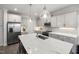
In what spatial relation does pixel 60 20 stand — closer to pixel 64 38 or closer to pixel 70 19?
pixel 70 19

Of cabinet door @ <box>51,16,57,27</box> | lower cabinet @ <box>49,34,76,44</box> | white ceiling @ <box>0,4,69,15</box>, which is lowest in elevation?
lower cabinet @ <box>49,34,76,44</box>

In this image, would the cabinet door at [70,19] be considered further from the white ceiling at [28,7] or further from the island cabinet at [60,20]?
the white ceiling at [28,7]

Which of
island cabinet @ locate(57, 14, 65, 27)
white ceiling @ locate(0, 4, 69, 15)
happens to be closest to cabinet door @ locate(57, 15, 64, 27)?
island cabinet @ locate(57, 14, 65, 27)

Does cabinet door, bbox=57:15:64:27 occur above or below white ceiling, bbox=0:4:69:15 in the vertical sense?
below

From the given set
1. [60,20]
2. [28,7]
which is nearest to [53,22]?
[60,20]

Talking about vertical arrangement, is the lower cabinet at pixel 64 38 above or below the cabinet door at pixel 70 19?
below

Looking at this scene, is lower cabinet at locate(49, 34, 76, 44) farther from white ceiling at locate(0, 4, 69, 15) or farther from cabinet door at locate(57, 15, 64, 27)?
white ceiling at locate(0, 4, 69, 15)

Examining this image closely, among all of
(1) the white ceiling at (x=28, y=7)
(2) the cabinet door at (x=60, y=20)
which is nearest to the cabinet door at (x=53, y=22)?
(2) the cabinet door at (x=60, y=20)

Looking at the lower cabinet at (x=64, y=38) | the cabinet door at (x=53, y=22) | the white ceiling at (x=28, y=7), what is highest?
the white ceiling at (x=28, y=7)

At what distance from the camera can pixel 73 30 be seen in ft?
4.29

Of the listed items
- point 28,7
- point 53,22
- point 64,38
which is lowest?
point 64,38
